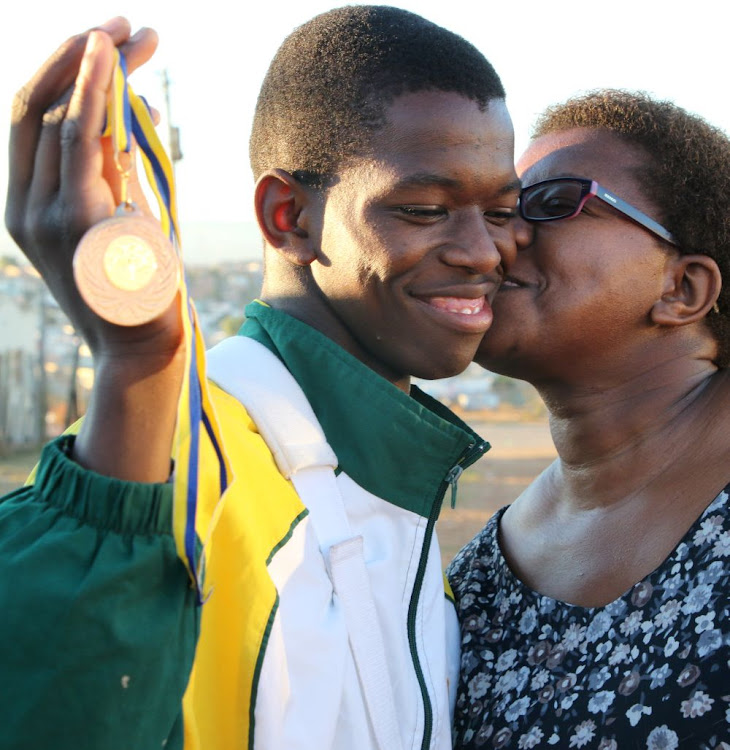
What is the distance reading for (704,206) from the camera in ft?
8.82

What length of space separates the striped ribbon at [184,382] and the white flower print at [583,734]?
120cm

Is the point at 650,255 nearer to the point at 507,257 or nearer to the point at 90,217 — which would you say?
the point at 507,257

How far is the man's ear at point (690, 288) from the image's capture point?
2.68 m

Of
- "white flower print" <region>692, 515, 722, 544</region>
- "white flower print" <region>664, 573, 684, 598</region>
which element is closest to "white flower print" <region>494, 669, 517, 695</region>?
"white flower print" <region>664, 573, 684, 598</region>

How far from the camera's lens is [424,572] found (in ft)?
6.74

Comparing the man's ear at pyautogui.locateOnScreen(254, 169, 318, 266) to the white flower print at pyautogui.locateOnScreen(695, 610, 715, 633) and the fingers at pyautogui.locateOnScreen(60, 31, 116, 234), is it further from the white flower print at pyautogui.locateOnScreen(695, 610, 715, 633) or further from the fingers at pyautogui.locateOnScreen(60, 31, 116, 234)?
the white flower print at pyautogui.locateOnScreen(695, 610, 715, 633)

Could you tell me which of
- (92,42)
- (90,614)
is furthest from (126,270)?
(90,614)

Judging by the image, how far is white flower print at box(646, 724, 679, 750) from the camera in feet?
6.41

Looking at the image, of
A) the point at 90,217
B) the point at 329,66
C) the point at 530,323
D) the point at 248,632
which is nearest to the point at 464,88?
the point at 329,66

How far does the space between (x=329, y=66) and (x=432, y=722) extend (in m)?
1.49

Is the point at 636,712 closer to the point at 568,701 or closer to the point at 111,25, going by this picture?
the point at 568,701

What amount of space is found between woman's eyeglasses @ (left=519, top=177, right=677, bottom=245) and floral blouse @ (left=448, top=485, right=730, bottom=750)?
0.84 metres

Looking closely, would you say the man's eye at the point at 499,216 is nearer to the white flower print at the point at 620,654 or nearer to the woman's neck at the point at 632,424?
the woman's neck at the point at 632,424

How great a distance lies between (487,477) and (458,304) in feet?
50.6
